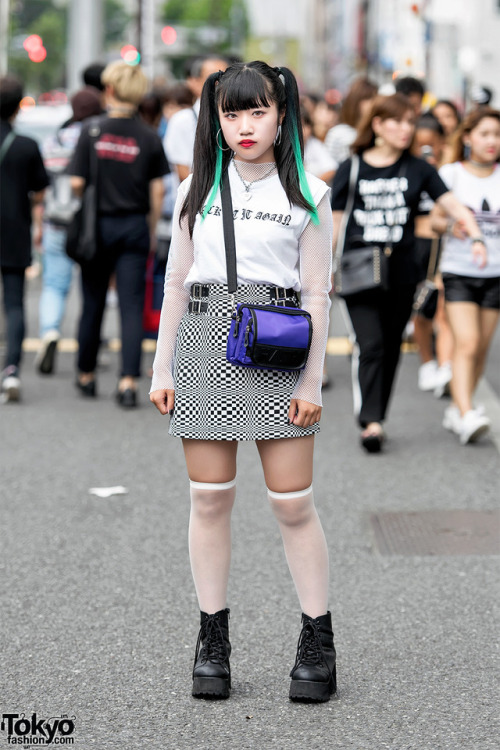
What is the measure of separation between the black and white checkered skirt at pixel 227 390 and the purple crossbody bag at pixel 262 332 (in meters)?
0.04

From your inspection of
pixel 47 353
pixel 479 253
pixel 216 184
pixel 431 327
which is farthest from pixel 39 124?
pixel 216 184

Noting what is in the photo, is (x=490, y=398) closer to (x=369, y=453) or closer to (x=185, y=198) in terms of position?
(x=369, y=453)

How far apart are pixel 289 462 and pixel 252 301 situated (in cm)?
47

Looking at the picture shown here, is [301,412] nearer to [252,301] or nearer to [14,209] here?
[252,301]

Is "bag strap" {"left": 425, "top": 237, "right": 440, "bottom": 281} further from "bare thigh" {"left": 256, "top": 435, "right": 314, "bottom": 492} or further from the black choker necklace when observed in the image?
"bare thigh" {"left": 256, "top": 435, "right": 314, "bottom": 492}

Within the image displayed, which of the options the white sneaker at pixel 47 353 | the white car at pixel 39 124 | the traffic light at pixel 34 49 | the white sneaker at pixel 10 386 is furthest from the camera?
the traffic light at pixel 34 49

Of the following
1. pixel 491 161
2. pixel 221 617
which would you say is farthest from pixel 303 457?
pixel 491 161

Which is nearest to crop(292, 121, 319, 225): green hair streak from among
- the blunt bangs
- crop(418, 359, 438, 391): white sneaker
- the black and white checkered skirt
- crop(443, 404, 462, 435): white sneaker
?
the blunt bangs

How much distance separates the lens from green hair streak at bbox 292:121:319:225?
3.85 meters

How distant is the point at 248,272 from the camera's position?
3.85m

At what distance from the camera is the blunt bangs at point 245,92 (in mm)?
3777

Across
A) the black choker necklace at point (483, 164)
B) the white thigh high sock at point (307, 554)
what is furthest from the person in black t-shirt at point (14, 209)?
the white thigh high sock at point (307, 554)

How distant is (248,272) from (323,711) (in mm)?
1242

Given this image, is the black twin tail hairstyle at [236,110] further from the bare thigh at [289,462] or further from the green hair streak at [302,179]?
the bare thigh at [289,462]
